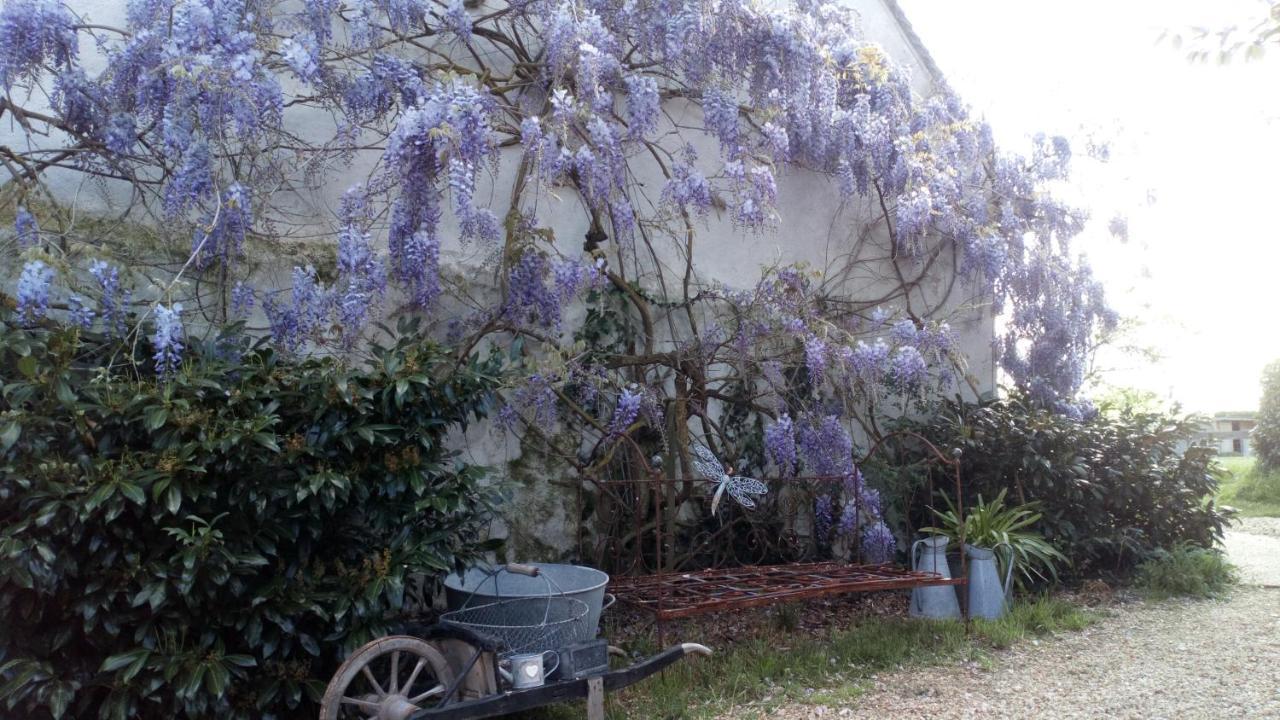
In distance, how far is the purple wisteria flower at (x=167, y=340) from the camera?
114 inches

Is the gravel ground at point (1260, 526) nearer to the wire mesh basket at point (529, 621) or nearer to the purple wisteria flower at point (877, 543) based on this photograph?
the purple wisteria flower at point (877, 543)

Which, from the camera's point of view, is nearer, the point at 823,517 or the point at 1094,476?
the point at 823,517

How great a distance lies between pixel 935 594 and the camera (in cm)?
473

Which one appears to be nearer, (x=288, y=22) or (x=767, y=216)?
(x=288, y=22)

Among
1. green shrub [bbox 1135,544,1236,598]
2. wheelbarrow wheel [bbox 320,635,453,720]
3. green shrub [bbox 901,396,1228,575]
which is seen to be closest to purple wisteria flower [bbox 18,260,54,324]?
wheelbarrow wheel [bbox 320,635,453,720]

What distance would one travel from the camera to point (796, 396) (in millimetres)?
5094

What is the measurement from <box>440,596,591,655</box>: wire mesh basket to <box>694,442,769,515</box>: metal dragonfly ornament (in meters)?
1.33

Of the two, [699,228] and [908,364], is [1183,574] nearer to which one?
[908,364]

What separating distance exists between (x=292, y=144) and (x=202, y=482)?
1.79 metres

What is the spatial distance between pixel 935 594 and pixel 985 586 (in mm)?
284

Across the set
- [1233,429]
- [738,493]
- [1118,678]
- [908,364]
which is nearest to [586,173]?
[738,493]

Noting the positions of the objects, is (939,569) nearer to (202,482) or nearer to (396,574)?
(396,574)

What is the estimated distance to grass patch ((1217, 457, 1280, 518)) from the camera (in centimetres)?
976

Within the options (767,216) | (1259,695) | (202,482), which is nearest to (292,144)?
(202,482)
